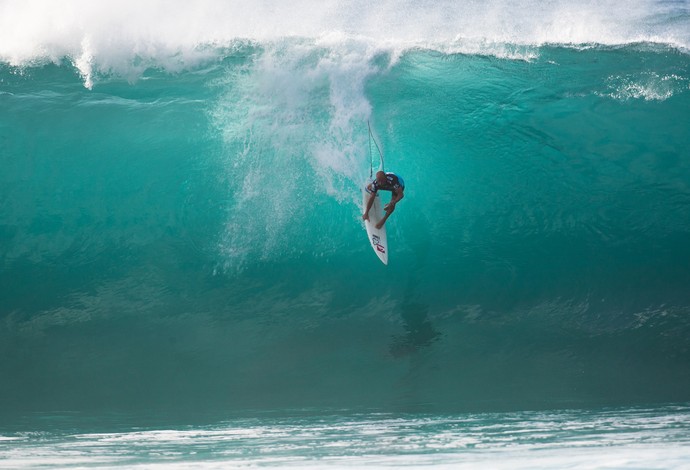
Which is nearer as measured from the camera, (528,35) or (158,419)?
(158,419)

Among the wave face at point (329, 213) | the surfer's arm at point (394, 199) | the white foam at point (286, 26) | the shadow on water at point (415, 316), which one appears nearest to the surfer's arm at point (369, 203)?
the surfer's arm at point (394, 199)

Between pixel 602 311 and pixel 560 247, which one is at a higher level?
pixel 560 247

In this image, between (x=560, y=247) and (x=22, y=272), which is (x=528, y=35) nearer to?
(x=560, y=247)

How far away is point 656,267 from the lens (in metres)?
6.91

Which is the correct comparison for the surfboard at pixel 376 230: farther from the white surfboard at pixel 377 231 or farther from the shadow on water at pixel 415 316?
the shadow on water at pixel 415 316

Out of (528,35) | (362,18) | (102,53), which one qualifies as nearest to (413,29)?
(362,18)

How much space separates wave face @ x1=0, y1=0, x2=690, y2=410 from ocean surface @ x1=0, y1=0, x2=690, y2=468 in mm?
30

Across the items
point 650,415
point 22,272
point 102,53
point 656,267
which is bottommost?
point 650,415

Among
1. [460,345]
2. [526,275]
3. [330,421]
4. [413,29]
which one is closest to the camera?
[330,421]

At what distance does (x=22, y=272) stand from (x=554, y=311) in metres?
6.22

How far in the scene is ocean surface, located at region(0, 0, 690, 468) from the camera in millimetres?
5895

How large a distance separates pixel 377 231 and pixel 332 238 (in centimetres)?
60

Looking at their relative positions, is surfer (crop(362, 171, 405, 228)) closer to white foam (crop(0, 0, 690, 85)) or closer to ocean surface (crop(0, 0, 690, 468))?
ocean surface (crop(0, 0, 690, 468))

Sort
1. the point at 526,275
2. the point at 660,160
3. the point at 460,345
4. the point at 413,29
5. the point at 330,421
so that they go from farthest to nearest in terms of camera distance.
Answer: the point at 413,29, the point at 660,160, the point at 526,275, the point at 460,345, the point at 330,421
